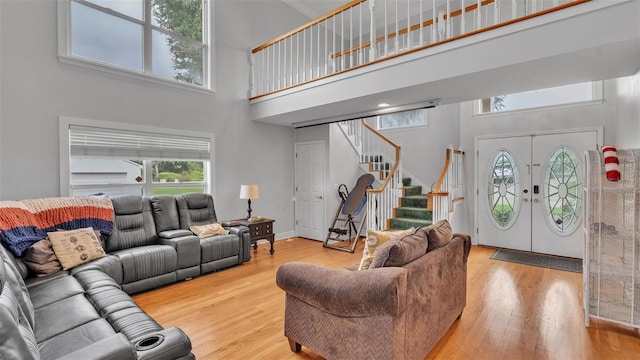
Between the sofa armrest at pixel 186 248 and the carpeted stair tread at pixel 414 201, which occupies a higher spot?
the carpeted stair tread at pixel 414 201

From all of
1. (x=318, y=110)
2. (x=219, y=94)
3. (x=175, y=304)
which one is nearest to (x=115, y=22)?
(x=219, y=94)

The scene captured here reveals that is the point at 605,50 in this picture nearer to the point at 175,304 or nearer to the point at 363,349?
the point at 363,349

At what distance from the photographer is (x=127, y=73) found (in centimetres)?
409

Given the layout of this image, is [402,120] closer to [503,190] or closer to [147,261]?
[503,190]

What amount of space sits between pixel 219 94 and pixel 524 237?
18.4ft

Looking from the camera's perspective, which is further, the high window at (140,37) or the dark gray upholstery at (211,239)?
the dark gray upholstery at (211,239)

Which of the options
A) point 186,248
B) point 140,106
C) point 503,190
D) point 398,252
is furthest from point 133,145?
point 503,190

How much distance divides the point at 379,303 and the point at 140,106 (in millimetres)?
4181

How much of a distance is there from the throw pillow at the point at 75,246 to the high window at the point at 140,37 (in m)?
2.12

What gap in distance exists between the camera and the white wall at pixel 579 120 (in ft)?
11.0

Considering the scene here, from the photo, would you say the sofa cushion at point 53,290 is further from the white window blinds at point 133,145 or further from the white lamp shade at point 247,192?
the white lamp shade at point 247,192

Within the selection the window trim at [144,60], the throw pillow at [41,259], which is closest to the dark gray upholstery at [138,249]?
the throw pillow at [41,259]

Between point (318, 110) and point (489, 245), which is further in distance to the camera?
point (489, 245)

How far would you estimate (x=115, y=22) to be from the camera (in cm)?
410
